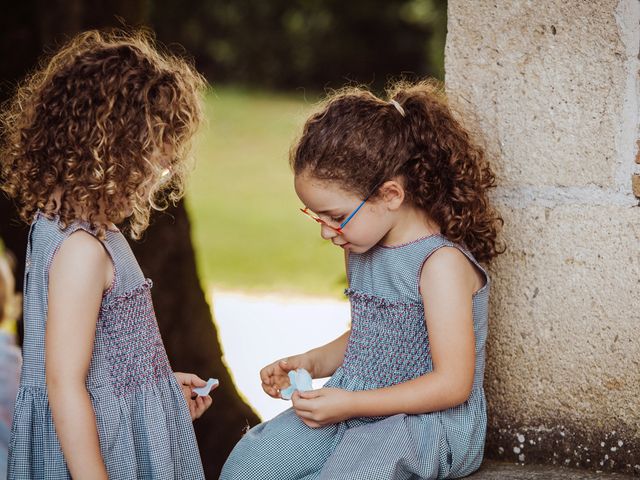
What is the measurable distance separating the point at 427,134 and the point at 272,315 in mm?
5799

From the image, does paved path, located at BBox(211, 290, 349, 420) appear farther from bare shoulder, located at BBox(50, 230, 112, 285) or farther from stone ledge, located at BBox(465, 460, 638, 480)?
bare shoulder, located at BBox(50, 230, 112, 285)

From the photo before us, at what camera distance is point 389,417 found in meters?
2.21

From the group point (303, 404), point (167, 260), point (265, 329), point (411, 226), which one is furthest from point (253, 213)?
point (303, 404)

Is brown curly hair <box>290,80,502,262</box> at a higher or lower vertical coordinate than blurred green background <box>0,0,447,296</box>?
lower

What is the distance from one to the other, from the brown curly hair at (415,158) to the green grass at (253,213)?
4287 mm

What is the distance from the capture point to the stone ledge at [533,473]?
2.23 m

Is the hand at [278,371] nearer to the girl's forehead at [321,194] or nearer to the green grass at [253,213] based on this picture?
the girl's forehead at [321,194]

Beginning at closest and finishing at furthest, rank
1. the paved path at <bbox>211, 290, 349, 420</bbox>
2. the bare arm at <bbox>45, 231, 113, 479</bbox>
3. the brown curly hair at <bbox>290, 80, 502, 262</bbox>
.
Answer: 1. the bare arm at <bbox>45, 231, 113, 479</bbox>
2. the brown curly hair at <bbox>290, 80, 502, 262</bbox>
3. the paved path at <bbox>211, 290, 349, 420</bbox>

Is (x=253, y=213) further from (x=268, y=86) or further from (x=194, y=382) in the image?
(x=194, y=382)

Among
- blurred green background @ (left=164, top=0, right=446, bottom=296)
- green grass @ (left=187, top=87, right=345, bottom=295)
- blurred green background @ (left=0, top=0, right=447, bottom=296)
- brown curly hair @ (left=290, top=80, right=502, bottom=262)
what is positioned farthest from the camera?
blurred green background @ (left=164, top=0, right=446, bottom=296)

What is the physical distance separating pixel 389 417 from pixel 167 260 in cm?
176

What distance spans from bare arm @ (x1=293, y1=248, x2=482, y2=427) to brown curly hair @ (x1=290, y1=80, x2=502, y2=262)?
114 mm

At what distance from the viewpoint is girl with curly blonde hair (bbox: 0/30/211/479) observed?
2.04 m

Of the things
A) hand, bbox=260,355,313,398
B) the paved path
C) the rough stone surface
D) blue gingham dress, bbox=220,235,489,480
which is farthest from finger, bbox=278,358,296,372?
the paved path
